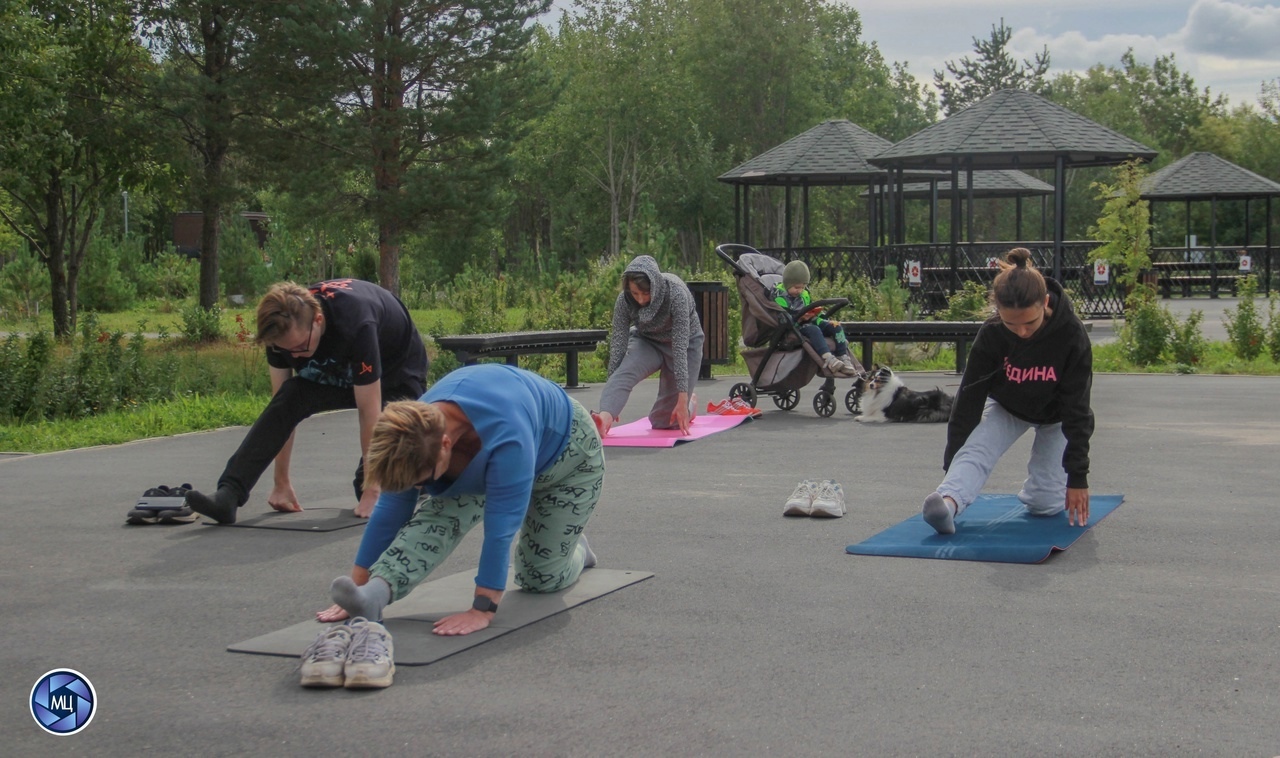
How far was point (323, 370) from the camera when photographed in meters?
7.80

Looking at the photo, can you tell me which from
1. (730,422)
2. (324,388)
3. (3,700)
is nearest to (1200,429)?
(730,422)

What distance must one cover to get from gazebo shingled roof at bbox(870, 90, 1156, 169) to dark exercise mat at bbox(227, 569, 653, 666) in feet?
80.8

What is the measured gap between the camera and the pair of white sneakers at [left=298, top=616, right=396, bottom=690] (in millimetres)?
4684

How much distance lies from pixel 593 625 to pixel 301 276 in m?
40.2

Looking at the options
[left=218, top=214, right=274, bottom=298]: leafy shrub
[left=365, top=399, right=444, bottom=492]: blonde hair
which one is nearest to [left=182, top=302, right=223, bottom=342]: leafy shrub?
[left=218, top=214, right=274, bottom=298]: leafy shrub

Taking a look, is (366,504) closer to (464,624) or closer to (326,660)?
(464,624)

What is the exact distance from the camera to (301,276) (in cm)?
4419

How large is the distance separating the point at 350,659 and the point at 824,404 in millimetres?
9295

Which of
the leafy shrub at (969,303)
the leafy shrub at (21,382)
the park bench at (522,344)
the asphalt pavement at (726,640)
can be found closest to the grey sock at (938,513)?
the asphalt pavement at (726,640)

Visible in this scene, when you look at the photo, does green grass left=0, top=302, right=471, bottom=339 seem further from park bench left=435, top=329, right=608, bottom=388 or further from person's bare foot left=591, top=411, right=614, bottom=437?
person's bare foot left=591, top=411, right=614, bottom=437

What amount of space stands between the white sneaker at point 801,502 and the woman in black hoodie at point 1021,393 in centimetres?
94

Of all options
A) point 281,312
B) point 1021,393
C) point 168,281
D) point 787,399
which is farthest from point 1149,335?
point 168,281

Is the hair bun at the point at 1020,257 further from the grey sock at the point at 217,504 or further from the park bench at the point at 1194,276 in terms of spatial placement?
the park bench at the point at 1194,276

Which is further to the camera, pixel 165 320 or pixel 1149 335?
pixel 165 320
